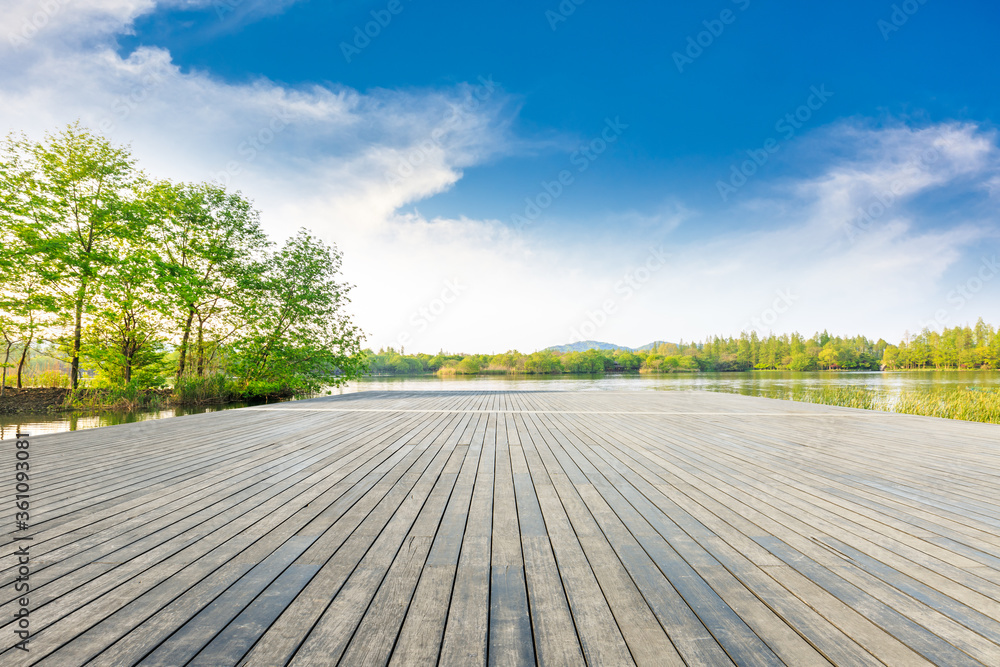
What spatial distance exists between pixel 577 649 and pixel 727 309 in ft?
77.0

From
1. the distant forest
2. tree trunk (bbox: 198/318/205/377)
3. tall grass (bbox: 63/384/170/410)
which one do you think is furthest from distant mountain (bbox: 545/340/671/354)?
tall grass (bbox: 63/384/170/410)

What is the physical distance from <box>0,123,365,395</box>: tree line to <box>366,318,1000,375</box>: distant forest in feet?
90.0

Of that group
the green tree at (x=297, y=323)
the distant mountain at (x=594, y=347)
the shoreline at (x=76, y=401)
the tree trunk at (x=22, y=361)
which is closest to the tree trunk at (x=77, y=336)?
the tree trunk at (x=22, y=361)

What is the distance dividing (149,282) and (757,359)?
6834cm

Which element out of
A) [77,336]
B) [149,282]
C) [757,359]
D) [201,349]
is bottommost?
[757,359]

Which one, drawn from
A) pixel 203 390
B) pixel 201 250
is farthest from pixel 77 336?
pixel 201 250

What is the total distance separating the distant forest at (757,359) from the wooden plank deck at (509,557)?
3755 cm

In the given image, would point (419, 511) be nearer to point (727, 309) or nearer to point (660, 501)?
point (660, 501)

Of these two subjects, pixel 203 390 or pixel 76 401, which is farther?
pixel 203 390

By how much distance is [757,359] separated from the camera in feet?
185

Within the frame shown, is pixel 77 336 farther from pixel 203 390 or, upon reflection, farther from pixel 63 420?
pixel 63 420

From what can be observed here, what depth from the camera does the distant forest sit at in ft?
139

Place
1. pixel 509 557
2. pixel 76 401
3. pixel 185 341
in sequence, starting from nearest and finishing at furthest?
pixel 509 557
pixel 76 401
pixel 185 341

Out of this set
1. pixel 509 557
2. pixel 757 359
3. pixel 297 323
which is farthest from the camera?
pixel 757 359
